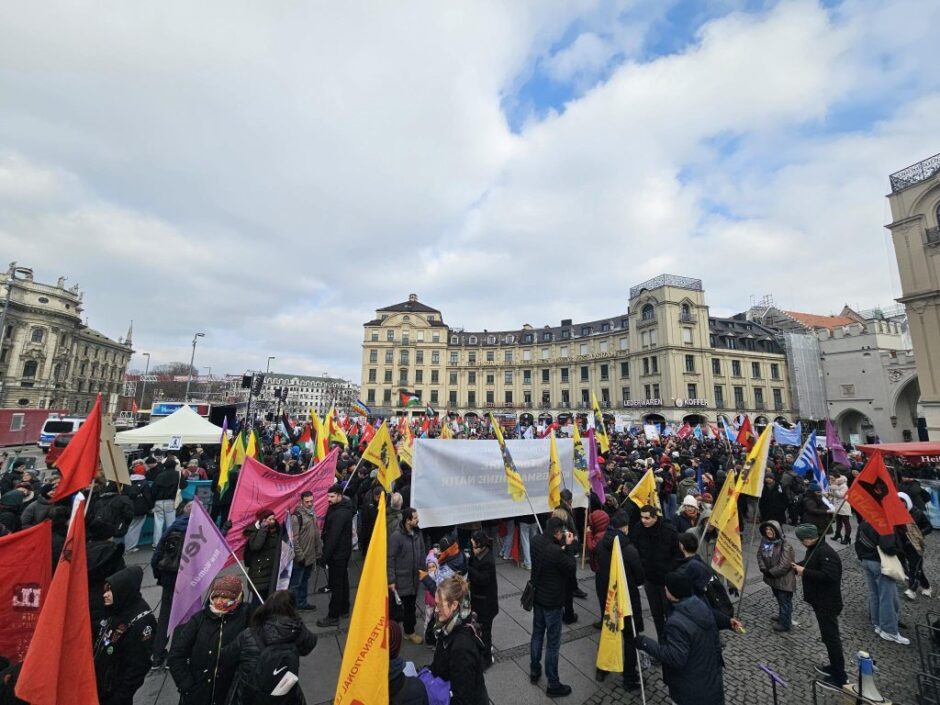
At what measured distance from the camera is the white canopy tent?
1306 cm

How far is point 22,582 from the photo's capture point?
3.69 meters

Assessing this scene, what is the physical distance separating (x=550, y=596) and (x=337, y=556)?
11.0 feet

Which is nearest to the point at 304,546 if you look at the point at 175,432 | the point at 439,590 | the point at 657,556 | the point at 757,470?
the point at 439,590

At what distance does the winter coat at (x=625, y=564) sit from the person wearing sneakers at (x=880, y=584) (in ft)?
12.5

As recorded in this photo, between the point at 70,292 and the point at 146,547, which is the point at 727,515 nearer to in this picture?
the point at 146,547

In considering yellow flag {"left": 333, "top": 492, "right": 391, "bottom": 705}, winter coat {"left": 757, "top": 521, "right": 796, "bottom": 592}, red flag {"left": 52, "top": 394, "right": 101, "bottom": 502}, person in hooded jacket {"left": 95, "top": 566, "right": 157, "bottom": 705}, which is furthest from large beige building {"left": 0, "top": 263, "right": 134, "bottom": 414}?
winter coat {"left": 757, "top": 521, "right": 796, "bottom": 592}

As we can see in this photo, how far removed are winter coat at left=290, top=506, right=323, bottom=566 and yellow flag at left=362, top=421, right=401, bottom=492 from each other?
8.09ft

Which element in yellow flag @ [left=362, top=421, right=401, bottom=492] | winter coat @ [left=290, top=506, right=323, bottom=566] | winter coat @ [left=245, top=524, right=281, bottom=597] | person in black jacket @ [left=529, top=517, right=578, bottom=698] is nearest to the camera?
person in black jacket @ [left=529, top=517, right=578, bottom=698]

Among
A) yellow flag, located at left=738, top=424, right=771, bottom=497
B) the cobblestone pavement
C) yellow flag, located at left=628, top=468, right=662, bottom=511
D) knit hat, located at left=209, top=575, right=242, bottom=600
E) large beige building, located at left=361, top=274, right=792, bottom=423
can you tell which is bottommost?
the cobblestone pavement

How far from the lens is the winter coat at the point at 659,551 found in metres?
5.22

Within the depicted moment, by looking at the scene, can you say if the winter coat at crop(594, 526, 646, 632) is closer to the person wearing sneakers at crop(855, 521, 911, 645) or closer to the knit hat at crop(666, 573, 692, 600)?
the knit hat at crop(666, 573, 692, 600)

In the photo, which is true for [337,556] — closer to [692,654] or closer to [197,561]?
[197,561]

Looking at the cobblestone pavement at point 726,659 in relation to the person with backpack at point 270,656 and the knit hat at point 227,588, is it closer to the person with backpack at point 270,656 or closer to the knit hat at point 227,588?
the person with backpack at point 270,656

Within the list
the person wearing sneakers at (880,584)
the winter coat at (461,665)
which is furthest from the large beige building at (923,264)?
the winter coat at (461,665)
